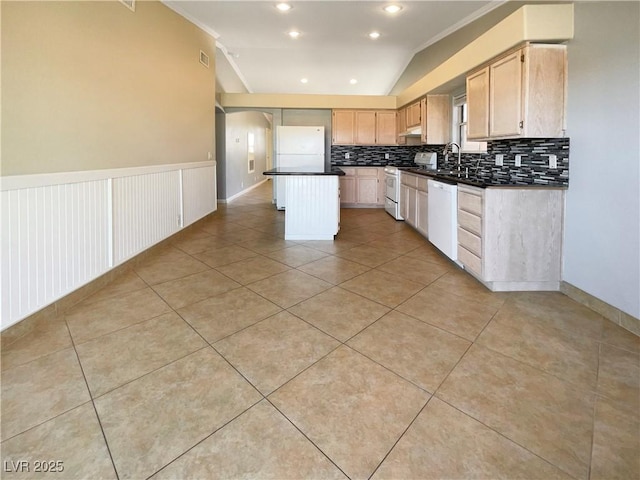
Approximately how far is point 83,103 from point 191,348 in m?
2.07

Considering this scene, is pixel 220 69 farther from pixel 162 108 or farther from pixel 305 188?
pixel 305 188

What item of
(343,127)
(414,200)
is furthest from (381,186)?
(414,200)

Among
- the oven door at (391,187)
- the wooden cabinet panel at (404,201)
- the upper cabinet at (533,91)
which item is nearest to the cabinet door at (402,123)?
the oven door at (391,187)

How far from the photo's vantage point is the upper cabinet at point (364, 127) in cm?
738

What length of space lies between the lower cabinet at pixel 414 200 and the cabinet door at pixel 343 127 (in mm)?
2003

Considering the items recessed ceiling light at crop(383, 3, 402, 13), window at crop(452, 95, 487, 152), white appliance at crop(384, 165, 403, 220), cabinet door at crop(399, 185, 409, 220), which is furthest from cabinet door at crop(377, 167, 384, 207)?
recessed ceiling light at crop(383, 3, 402, 13)

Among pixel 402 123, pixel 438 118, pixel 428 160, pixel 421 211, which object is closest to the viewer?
pixel 421 211

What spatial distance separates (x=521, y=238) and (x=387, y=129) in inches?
195

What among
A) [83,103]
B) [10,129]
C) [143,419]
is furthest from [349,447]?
[83,103]

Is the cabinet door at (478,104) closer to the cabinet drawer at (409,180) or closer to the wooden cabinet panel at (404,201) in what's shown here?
the cabinet drawer at (409,180)

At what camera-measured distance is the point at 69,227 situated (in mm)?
2516

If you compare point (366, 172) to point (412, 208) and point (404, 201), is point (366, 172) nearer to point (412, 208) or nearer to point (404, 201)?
point (404, 201)

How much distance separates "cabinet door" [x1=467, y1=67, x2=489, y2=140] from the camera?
3514 millimetres

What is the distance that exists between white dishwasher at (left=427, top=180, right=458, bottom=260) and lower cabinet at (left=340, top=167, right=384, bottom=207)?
10.6ft
